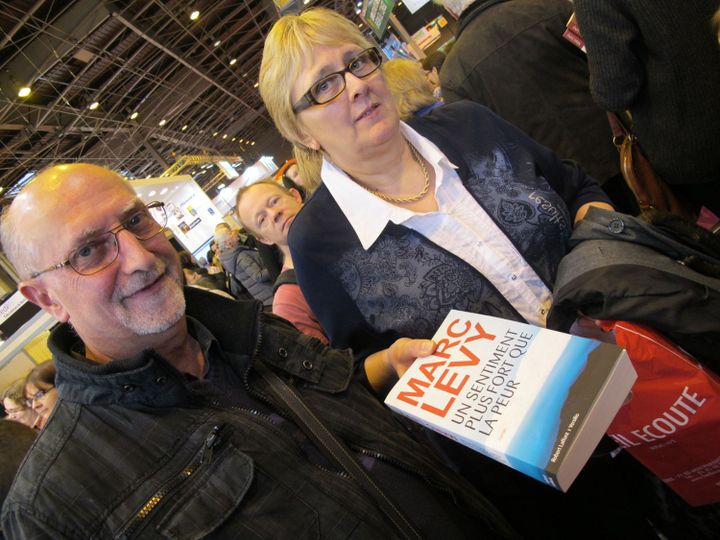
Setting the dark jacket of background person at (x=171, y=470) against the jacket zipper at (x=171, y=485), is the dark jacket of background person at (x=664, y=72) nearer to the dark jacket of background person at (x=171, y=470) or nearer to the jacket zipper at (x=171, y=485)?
the dark jacket of background person at (x=171, y=470)

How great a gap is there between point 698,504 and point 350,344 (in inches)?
43.7

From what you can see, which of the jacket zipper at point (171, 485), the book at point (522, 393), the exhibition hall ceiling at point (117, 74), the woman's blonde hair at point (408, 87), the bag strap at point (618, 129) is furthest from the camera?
the exhibition hall ceiling at point (117, 74)

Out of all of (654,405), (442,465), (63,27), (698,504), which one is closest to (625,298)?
(654,405)

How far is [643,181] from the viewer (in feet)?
5.85

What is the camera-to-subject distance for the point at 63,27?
984 centimetres

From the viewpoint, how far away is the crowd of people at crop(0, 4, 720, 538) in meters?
1.00

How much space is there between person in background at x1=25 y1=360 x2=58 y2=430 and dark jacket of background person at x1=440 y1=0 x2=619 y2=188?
142 inches

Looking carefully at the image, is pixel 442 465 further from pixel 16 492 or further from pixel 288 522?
pixel 16 492

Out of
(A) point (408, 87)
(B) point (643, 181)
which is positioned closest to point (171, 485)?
(A) point (408, 87)

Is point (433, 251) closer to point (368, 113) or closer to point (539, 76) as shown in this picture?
point (368, 113)

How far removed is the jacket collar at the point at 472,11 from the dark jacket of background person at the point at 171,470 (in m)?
2.03

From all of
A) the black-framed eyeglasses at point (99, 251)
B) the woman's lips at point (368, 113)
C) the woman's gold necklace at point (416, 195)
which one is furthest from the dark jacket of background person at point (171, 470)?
the woman's lips at point (368, 113)

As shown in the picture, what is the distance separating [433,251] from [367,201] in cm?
28

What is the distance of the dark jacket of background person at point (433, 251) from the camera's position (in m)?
1.44
